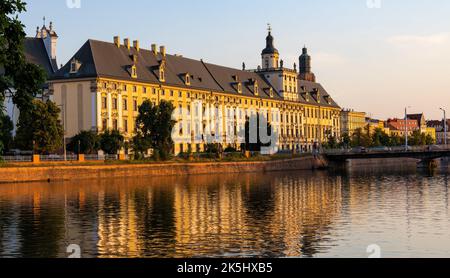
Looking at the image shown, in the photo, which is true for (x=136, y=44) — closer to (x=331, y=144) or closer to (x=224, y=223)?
(x=331, y=144)

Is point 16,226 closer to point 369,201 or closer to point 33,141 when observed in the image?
point 369,201

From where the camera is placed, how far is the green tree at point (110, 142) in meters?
111

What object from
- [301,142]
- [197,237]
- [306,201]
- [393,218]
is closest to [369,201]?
[306,201]

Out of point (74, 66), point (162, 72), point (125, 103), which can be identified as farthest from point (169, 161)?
point (162, 72)

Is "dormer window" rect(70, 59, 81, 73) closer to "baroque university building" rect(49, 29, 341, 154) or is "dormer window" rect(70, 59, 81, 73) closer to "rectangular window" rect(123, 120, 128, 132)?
"baroque university building" rect(49, 29, 341, 154)

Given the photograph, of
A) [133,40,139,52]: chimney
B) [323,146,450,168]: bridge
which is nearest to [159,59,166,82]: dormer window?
[133,40,139,52]: chimney

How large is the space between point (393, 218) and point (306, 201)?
582 inches

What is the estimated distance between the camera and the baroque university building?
12262 centimetres

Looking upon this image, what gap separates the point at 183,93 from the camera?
143 m

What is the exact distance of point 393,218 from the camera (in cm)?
4450

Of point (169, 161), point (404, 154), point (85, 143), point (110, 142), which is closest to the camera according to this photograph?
point (85, 143)

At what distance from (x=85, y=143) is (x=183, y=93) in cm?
3908

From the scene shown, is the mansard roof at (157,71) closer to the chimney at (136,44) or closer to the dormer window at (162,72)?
the dormer window at (162,72)

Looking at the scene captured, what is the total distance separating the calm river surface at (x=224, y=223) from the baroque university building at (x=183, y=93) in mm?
54567
